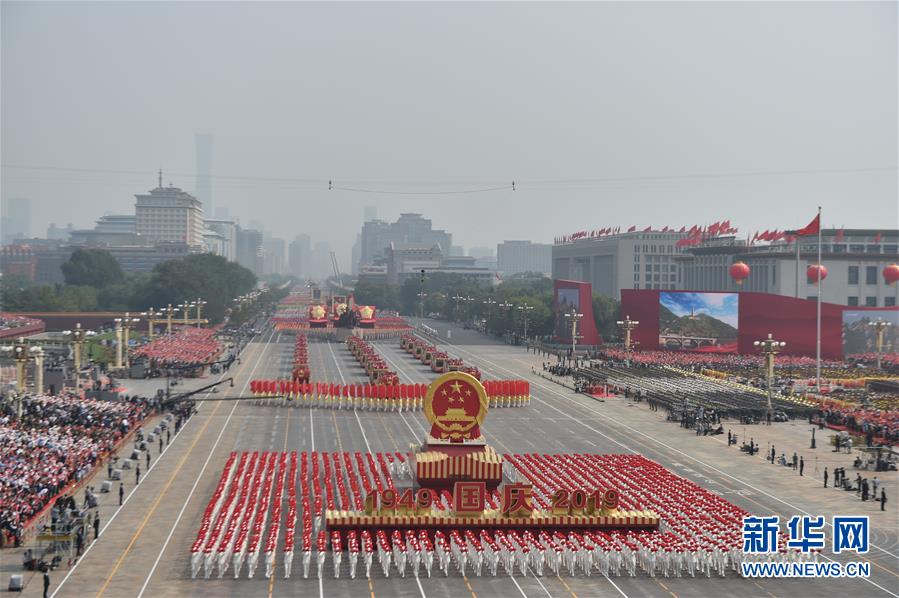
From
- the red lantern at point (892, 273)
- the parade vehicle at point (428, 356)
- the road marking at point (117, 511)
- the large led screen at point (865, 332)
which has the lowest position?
the road marking at point (117, 511)

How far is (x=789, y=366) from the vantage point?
364 feet

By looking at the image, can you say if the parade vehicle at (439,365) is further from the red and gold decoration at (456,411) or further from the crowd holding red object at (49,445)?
the red and gold decoration at (456,411)

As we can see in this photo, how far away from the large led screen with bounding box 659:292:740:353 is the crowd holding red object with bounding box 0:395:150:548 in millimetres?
70844

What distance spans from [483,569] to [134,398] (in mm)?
42008

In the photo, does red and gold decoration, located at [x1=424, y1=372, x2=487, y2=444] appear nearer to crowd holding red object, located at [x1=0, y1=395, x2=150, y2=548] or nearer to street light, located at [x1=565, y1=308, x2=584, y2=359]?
crowd holding red object, located at [x1=0, y1=395, x2=150, y2=548]

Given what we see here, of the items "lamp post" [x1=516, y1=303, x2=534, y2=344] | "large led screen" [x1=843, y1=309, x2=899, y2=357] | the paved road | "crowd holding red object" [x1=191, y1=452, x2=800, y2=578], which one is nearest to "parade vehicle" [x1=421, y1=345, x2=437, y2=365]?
the paved road

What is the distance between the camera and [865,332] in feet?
377

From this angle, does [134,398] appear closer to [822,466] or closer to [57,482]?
[57,482]

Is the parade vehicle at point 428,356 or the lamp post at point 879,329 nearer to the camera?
the lamp post at point 879,329

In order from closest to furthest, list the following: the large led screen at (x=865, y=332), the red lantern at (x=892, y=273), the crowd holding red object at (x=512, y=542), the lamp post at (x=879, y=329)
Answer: the crowd holding red object at (x=512, y=542), the lamp post at (x=879, y=329), the large led screen at (x=865, y=332), the red lantern at (x=892, y=273)

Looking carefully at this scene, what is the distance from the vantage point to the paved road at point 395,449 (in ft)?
118

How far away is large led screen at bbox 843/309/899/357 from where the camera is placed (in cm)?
11494

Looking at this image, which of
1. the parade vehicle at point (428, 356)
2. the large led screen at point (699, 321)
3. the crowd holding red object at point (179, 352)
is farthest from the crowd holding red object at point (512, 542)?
the large led screen at point (699, 321)

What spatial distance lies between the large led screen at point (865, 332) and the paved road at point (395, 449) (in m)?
34.4
